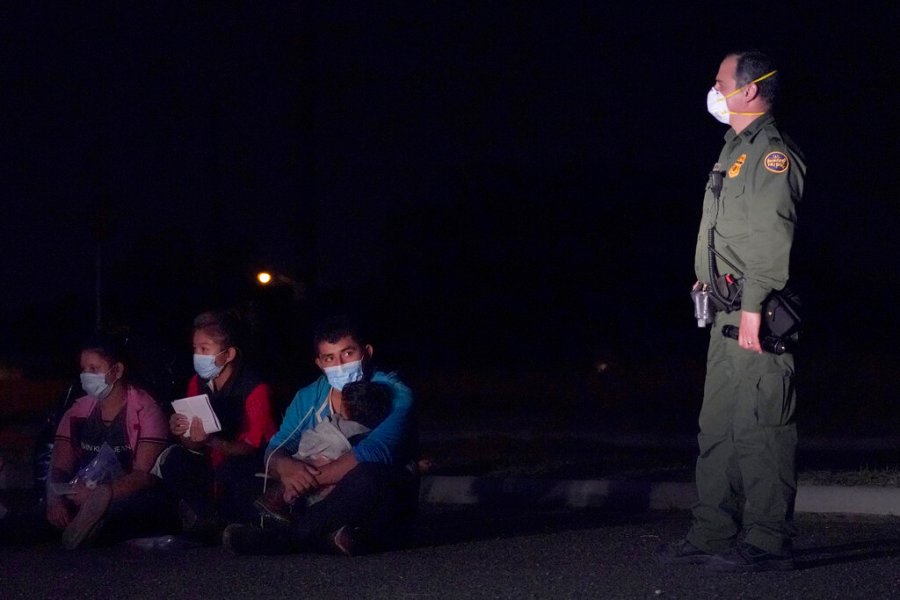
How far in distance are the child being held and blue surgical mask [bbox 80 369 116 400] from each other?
50.4 inches

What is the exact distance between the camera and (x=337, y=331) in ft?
22.2

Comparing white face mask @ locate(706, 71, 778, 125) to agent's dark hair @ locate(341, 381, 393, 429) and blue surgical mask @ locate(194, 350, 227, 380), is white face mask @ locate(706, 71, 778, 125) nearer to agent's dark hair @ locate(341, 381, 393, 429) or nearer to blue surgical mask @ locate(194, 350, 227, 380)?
agent's dark hair @ locate(341, 381, 393, 429)

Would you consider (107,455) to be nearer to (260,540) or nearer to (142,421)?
(142,421)

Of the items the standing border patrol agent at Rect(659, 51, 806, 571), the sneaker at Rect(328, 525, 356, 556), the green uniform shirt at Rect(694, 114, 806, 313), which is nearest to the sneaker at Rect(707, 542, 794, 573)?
the standing border patrol agent at Rect(659, 51, 806, 571)

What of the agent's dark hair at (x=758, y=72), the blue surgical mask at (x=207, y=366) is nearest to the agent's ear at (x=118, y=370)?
the blue surgical mask at (x=207, y=366)

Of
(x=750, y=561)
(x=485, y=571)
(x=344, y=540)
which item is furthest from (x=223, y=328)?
(x=750, y=561)

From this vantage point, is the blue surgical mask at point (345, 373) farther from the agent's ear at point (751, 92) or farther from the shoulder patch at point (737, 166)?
the agent's ear at point (751, 92)

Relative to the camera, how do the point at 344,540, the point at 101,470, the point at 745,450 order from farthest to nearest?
the point at 101,470 → the point at 344,540 → the point at 745,450

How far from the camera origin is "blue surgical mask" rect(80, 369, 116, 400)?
7.32 metres

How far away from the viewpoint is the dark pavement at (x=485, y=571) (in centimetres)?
557

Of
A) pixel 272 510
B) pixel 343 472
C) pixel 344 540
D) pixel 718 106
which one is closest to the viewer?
pixel 718 106

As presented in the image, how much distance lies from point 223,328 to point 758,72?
10.7 feet

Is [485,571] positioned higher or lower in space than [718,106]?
lower

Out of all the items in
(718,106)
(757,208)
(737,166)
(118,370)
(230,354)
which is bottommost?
(118,370)
